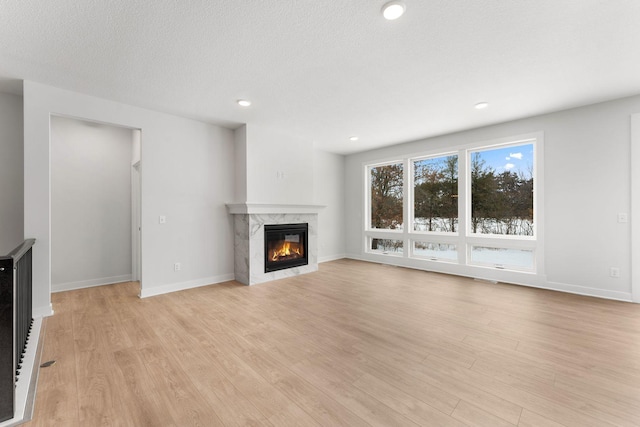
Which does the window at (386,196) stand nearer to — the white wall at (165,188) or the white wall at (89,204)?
the white wall at (165,188)

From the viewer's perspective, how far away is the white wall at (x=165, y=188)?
307cm

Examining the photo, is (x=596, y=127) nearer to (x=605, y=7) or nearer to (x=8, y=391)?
(x=605, y=7)

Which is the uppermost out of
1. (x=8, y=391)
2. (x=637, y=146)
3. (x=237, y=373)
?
(x=637, y=146)

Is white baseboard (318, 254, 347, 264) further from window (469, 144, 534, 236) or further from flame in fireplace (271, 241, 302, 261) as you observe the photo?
window (469, 144, 534, 236)

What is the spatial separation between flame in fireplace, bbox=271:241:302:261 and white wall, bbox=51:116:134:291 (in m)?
2.55

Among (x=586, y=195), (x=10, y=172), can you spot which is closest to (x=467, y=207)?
(x=586, y=195)

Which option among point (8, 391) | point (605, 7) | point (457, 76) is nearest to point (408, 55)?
point (457, 76)

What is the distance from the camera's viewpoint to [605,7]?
6.41ft

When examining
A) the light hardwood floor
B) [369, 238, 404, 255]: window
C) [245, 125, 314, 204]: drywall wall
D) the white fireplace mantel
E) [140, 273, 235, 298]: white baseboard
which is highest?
→ [245, 125, 314, 204]: drywall wall

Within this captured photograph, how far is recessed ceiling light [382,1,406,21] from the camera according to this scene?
1896mm

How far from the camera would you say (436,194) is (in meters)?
5.46

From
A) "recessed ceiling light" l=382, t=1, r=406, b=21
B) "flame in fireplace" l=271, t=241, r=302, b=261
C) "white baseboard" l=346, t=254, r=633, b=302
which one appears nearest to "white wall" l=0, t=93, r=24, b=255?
"flame in fireplace" l=271, t=241, r=302, b=261

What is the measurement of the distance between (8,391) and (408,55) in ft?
12.4

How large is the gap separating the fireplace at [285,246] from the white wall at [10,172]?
3.22 meters
